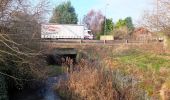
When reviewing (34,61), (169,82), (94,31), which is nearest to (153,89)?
(169,82)

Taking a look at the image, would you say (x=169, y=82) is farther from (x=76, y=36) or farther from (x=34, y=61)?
(x=76, y=36)

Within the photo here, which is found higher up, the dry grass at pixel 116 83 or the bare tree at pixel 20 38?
the bare tree at pixel 20 38

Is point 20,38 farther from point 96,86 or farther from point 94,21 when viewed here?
point 94,21

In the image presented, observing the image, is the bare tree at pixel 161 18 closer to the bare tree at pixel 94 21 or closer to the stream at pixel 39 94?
the stream at pixel 39 94

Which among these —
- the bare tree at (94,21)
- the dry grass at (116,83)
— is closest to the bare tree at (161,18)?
the dry grass at (116,83)

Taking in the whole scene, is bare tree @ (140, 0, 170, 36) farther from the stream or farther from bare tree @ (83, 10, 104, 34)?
bare tree @ (83, 10, 104, 34)

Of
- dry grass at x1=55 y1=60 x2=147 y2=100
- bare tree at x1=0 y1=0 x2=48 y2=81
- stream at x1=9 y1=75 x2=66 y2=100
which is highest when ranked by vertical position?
bare tree at x1=0 y1=0 x2=48 y2=81

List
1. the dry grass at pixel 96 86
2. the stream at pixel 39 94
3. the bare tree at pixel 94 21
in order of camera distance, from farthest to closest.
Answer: the bare tree at pixel 94 21 → the stream at pixel 39 94 → the dry grass at pixel 96 86

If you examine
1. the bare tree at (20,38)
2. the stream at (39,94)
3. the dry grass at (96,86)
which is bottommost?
the stream at (39,94)

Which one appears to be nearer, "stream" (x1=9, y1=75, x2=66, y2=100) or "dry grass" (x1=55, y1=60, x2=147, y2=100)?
"dry grass" (x1=55, y1=60, x2=147, y2=100)

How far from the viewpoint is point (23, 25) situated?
23.9 meters

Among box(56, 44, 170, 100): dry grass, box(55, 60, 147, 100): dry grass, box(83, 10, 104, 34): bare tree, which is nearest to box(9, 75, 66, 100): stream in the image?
box(56, 44, 170, 100): dry grass

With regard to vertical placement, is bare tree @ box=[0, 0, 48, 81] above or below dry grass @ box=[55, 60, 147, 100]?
above

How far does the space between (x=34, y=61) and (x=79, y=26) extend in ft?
127
